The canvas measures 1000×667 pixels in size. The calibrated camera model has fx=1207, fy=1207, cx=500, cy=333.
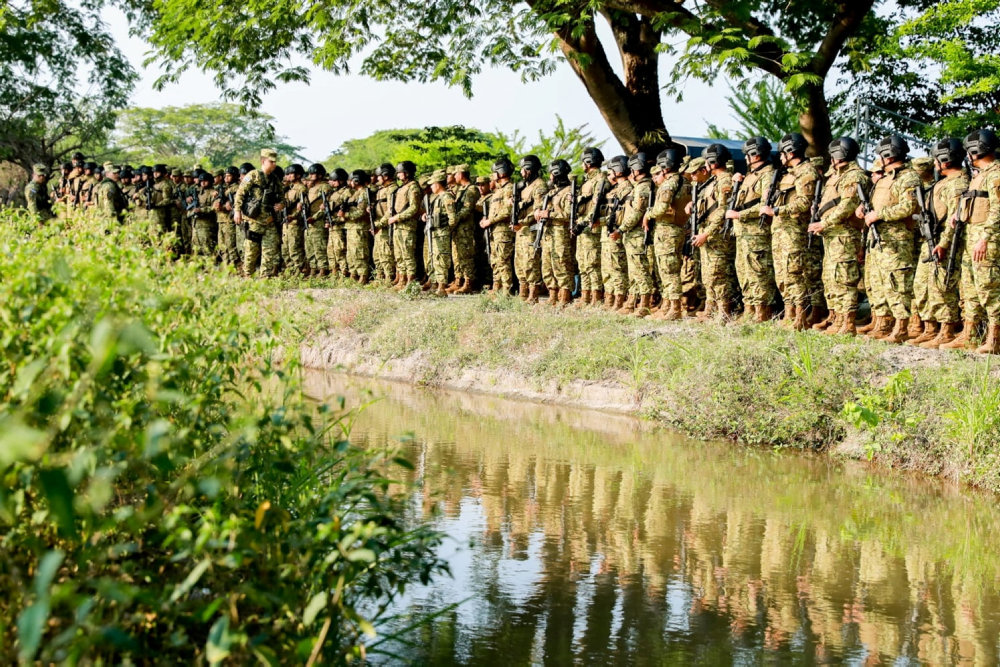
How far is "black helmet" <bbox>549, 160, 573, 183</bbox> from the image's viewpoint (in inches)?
521

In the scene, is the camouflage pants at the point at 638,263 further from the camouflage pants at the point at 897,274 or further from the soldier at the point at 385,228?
the soldier at the point at 385,228

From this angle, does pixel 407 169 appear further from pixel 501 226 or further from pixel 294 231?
pixel 294 231

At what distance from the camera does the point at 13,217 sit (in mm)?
7195

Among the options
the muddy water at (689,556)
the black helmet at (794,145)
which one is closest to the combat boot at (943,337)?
the muddy water at (689,556)

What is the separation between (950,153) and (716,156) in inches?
103

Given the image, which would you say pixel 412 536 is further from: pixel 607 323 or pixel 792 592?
pixel 607 323

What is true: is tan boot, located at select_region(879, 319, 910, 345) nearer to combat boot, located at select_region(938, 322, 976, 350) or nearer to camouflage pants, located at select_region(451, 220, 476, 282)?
combat boot, located at select_region(938, 322, 976, 350)

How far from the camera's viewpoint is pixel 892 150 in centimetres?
956

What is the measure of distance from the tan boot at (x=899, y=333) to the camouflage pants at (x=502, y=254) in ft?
17.3

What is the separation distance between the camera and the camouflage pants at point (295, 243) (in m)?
16.6

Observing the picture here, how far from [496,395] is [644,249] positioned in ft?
7.82

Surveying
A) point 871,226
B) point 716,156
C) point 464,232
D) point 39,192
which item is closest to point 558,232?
point 464,232

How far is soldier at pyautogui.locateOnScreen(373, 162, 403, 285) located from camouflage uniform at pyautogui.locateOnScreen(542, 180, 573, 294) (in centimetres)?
271

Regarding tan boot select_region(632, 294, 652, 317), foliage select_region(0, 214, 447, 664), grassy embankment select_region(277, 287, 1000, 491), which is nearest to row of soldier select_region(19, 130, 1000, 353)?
tan boot select_region(632, 294, 652, 317)
